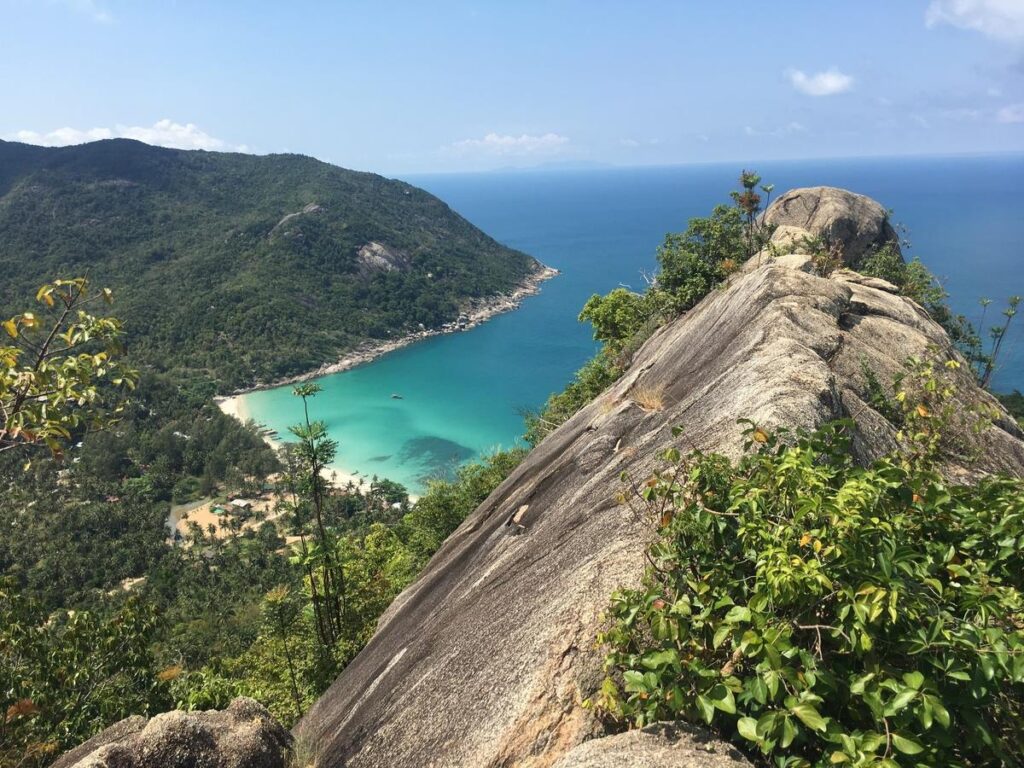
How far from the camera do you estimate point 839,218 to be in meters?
32.3

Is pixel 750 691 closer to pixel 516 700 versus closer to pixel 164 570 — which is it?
pixel 516 700

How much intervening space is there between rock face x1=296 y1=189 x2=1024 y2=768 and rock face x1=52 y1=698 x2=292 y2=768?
122 centimetres

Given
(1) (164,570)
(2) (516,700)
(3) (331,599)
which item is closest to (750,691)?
(2) (516,700)

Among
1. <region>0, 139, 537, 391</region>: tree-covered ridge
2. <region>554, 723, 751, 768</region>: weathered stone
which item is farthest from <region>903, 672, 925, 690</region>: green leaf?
<region>0, 139, 537, 391</region>: tree-covered ridge

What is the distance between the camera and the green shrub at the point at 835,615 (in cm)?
299

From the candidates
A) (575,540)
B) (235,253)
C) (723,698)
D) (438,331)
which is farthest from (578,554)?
(235,253)

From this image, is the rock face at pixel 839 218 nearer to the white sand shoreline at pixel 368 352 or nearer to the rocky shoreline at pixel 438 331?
the white sand shoreline at pixel 368 352

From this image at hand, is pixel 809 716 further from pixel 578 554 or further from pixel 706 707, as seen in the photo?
pixel 578 554

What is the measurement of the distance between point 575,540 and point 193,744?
14.3 feet

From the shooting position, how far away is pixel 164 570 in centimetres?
5512

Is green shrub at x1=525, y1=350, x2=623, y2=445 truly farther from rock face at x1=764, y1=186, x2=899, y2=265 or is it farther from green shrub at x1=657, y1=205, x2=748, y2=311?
rock face at x1=764, y1=186, x2=899, y2=265

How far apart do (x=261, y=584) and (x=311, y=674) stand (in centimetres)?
4330

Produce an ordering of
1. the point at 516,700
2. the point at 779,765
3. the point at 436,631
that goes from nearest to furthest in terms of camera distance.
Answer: the point at 779,765 → the point at 516,700 → the point at 436,631

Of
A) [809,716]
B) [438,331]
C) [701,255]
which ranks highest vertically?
[701,255]
